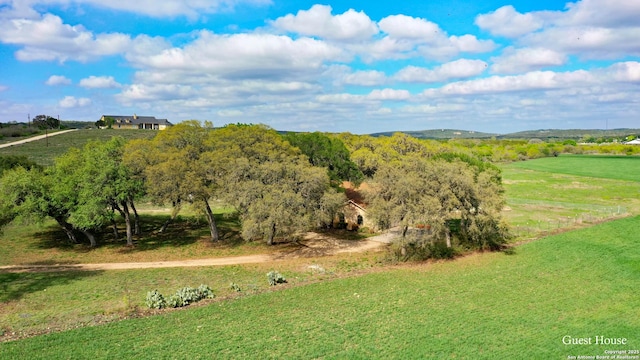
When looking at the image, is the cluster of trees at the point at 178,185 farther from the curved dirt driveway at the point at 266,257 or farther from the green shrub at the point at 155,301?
the green shrub at the point at 155,301

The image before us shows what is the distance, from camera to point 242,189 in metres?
35.4

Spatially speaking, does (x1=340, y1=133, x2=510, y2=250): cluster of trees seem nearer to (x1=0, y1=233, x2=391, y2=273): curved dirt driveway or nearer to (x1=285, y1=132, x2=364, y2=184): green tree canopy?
(x1=0, y1=233, x2=391, y2=273): curved dirt driveway

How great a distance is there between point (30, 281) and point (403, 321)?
25805 mm

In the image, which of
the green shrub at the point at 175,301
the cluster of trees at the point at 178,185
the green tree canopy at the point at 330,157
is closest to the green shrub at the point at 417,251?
the cluster of trees at the point at 178,185

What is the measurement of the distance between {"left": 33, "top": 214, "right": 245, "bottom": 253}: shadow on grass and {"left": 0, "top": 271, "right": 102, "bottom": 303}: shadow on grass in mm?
6699

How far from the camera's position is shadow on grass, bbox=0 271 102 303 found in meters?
25.7

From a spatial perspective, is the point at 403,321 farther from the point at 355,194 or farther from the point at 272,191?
the point at 355,194

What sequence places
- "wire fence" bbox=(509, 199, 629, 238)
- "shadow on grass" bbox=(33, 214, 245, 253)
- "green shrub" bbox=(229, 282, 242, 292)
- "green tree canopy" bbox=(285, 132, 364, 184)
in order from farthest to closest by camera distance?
"green tree canopy" bbox=(285, 132, 364, 184) → "wire fence" bbox=(509, 199, 629, 238) → "shadow on grass" bbox=(33, 214, 245, 253) → "green shrub" bbox=(229, 282, 242, 292)

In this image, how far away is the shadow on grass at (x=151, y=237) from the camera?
38156 millimetres

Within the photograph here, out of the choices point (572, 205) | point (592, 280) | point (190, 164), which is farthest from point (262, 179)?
point (572, 205)

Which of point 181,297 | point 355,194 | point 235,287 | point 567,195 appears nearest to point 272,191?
point 235,287

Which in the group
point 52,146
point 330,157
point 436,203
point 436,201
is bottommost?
point 436,203

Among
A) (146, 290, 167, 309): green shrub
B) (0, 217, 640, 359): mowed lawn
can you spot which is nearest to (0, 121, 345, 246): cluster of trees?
Answer: (0, 217, 640, 359): mowed lawn

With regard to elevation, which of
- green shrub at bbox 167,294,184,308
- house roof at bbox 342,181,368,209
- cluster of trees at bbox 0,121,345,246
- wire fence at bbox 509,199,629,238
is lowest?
Answer: green shrub at bbox 167,294,184,308
